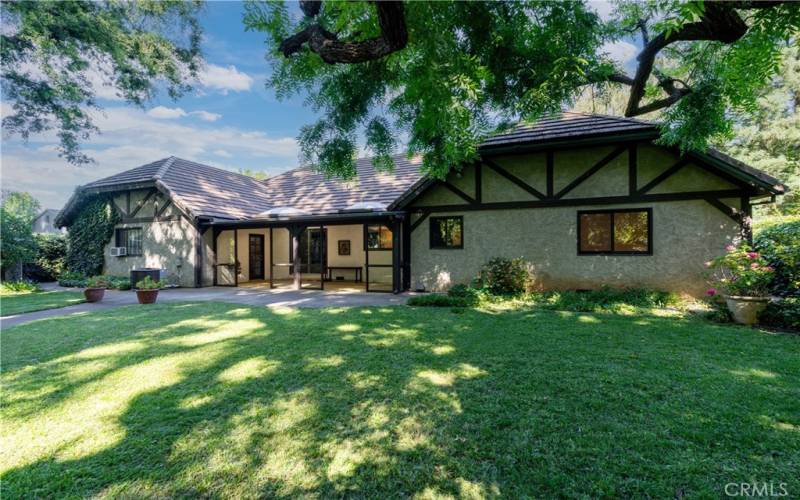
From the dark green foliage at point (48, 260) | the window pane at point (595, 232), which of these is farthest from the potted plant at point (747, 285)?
the dark green foliage at point (48, 260)

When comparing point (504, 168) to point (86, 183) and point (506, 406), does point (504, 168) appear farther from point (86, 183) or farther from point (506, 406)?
point (86, 183)

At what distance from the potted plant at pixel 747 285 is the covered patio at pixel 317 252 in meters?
8.06

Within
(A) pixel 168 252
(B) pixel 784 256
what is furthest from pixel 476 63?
(A) pixel 168 252

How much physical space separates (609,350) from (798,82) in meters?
28.4

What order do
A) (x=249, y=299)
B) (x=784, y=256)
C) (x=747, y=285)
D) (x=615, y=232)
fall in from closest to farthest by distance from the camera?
(x=747, y=285)
(x=784, y=256)
(x=615, y=232)
(x=249, y=299)

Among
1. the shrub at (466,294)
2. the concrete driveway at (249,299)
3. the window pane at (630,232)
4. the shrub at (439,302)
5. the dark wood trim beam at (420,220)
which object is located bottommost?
the concrete driveway at (249,299)

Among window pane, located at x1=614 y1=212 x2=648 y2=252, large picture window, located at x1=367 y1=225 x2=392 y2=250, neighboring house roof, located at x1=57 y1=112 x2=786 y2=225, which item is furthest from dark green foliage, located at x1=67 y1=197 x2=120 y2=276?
window pane, located at x1=614 y1=212 x2=648 y2=252

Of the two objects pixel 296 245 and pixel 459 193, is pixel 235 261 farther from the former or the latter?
pixel 459 193

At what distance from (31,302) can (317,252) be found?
9.90 meters

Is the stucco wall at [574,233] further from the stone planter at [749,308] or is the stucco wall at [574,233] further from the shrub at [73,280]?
the shrub at [73,280]

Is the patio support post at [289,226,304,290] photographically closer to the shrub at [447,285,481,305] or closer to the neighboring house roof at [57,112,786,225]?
the neighboring house roof at [57,112,786,225]

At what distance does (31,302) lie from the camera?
Result: 1034cm

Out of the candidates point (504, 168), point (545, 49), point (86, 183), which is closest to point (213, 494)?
point (545, 49)

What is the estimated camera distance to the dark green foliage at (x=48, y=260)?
17.1 m
